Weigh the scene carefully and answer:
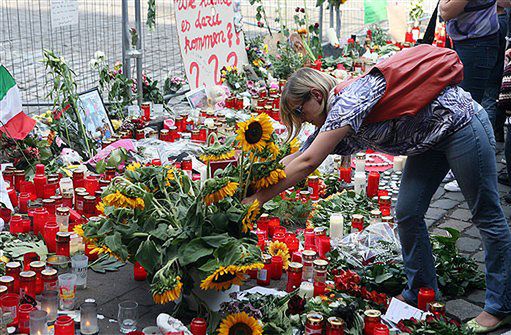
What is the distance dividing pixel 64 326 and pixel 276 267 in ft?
4.24

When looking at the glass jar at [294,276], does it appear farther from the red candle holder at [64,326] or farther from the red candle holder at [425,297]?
Answer: the red candle holder at [64,326]

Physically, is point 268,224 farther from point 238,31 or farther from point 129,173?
point 238,31

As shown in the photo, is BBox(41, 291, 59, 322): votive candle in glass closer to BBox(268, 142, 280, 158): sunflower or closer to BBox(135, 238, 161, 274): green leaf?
BBox(135, 238, 161, 274): green leaf

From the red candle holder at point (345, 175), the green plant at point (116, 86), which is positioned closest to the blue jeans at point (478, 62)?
the red candle holder at point (345, 175)

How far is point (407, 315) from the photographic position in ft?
12.1

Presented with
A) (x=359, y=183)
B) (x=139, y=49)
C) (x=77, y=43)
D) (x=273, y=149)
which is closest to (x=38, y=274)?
(x=273, y=149)

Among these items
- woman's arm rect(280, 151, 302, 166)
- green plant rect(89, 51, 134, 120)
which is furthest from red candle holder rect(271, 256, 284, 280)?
green plant rect(89, 51, 134, 120)

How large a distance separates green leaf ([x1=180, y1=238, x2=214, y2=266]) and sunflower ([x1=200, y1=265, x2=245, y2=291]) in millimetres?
123

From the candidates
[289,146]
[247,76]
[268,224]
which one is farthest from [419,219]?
[247,76]

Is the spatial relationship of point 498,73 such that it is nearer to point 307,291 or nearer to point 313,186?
point 313,186

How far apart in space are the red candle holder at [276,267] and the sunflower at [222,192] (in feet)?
2.58

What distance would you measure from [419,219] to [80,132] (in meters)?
3.18

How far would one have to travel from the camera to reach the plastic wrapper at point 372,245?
429 cm

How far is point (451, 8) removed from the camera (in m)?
5.36
